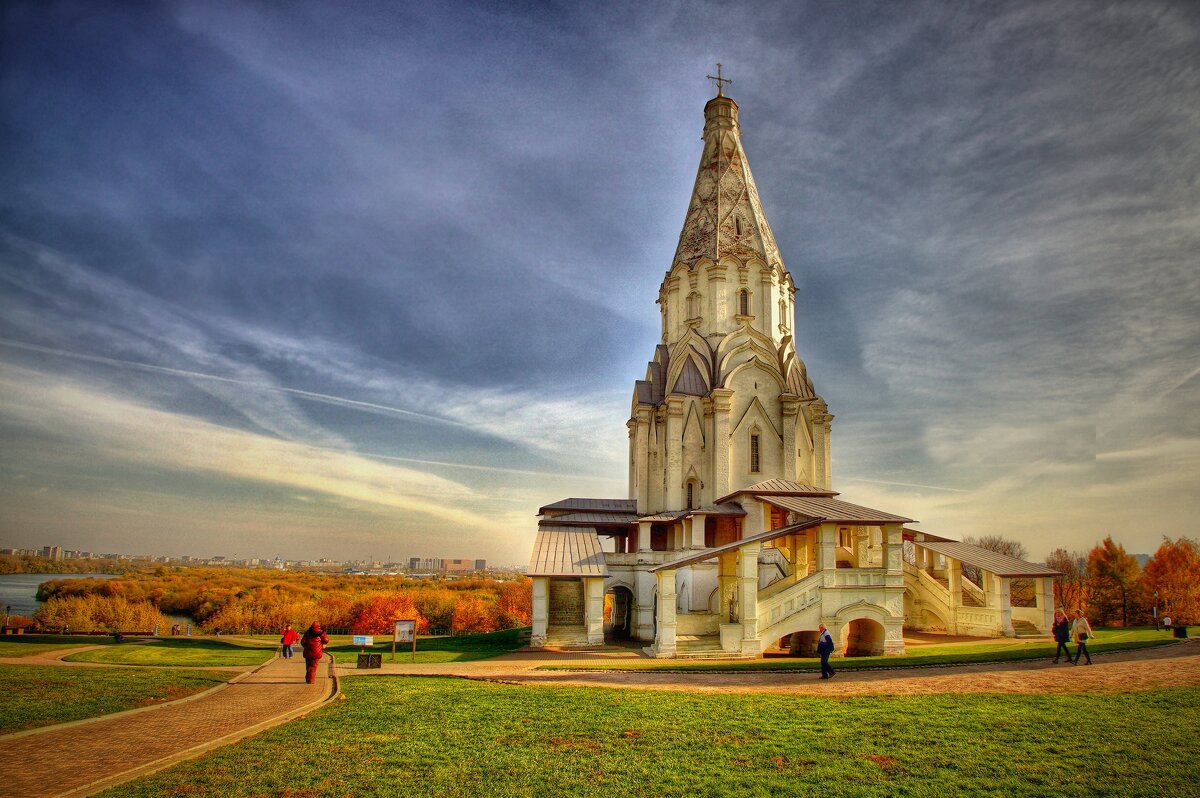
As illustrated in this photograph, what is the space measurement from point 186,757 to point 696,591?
66.8 feet

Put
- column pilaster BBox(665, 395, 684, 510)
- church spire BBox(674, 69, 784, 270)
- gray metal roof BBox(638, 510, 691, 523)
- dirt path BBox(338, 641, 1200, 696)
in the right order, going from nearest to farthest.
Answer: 1. dirt path BBox(338, 641, 1200, 696)
2. gray metal roof BBox(638, 510, 691, 523)
3. column pilaster BBox(665, 395, 684, 510)
4. church spire BBox(674, 69, 784, 270)

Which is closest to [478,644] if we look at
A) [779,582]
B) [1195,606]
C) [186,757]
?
[779,582]

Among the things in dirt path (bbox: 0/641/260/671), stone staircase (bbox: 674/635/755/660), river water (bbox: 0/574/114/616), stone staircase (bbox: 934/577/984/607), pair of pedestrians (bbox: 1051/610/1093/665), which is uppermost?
pair of pedestrians (bbox: 1051/610/1093/665)

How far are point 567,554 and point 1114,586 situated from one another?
3412cm

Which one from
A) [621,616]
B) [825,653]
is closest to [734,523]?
[621,616]

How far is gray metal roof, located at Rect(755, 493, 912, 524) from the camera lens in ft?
65.5

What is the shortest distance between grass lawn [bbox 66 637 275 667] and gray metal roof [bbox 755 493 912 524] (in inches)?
668

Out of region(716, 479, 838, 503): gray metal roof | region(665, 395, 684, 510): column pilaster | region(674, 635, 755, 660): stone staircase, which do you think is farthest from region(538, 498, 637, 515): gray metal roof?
region(674, 635, 755, 660): stone staircase

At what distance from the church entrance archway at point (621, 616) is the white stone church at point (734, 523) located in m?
0.11

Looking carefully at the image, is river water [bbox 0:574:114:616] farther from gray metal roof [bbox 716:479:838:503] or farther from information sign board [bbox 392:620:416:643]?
gray metal roof [bbox 716:479:838:503]

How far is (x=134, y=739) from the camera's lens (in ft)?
30.7

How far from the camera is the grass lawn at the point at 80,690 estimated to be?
10906 millimetres

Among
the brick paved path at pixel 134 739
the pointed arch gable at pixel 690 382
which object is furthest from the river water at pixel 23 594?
the pointed arch gable at pixel 690 382

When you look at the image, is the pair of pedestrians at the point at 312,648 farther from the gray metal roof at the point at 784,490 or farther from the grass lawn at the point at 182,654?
the gray metal roof at the point at 784,490
